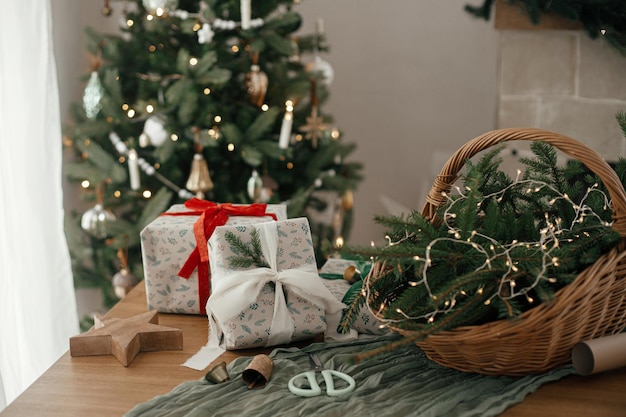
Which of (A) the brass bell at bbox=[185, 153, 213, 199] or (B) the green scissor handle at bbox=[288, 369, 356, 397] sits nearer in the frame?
(B) the green scissor handle at bbox=[288, 369, 356, 397]

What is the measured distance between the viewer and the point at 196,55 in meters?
2.30

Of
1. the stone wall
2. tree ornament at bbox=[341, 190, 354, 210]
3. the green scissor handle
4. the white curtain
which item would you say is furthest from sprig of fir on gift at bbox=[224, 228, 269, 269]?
the stone wall

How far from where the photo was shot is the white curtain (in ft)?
6.03

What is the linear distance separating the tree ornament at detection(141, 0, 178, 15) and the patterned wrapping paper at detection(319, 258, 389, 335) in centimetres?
106

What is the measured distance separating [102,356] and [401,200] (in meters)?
2.22

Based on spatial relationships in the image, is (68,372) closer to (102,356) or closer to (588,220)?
(102,356)

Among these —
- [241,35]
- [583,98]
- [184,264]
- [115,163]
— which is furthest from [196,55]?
[583,98]

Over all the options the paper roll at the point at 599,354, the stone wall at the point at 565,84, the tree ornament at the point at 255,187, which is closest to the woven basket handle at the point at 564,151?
the paper roll at the point at 599,354

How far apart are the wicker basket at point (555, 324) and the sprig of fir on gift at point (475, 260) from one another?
0.02 metres

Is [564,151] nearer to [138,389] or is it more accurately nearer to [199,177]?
[138,389]

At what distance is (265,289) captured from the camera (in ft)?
4.09

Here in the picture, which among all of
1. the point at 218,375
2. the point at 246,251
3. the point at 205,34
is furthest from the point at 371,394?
the point at 205,34

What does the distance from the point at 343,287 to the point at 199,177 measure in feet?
3.03

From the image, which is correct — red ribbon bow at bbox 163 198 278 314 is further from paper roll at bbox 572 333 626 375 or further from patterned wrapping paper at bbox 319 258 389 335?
paper roll at bbox 572 333 626 375
